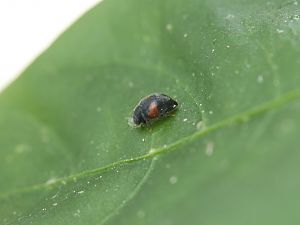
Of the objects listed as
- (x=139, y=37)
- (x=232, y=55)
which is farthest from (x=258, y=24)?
(x=139, y=37)

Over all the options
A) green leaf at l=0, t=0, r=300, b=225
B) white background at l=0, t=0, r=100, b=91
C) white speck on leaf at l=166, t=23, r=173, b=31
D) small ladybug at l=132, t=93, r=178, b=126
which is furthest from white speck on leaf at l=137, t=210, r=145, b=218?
white background at l=0, t=0, r=100, b=91

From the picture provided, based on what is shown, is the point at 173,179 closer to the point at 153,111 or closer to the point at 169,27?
the point at 153,111

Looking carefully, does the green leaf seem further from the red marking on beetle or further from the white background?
the white background

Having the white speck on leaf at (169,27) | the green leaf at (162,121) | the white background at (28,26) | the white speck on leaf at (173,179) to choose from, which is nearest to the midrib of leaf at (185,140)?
the green leaf at (162,121)

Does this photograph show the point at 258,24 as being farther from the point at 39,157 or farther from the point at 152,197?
the point at 39,157

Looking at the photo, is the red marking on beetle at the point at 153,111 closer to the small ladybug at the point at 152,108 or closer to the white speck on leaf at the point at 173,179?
the small ladybug at the point at 152,108

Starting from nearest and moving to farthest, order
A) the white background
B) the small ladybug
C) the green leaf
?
the green leaf → the small ladybug → the white background
